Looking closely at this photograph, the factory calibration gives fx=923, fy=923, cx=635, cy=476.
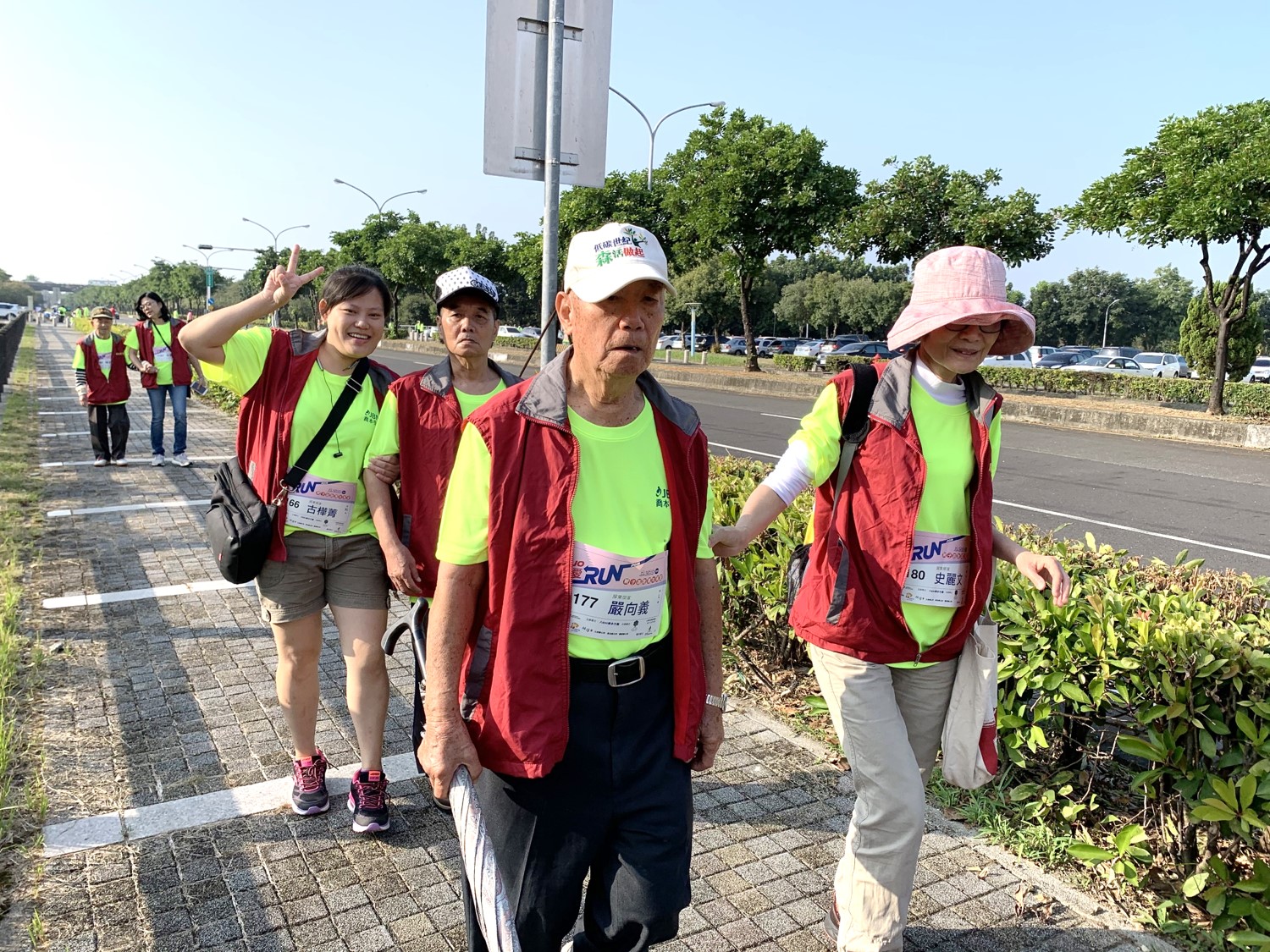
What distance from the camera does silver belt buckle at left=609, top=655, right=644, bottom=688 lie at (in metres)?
1.87

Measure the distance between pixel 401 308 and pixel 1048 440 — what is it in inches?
2232

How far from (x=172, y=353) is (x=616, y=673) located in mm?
10115

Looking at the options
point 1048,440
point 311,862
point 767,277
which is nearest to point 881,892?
point 311,862

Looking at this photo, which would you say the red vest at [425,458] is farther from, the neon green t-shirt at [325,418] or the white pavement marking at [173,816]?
the white pavement marking at [173,816]

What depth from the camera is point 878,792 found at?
240cm

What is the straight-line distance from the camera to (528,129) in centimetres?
427

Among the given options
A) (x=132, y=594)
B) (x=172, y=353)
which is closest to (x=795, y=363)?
(x=172, y=353)

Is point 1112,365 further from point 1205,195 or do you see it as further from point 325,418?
point 325,418

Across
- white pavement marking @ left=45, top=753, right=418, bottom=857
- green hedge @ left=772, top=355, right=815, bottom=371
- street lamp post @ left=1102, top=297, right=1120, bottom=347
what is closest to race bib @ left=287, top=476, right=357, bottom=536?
white pavement marking @ left=45, top=753, right=418, bottom=857

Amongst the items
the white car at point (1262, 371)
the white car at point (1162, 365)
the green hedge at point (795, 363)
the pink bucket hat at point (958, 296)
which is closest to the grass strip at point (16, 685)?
the pink bucket hat at point (958, 296)

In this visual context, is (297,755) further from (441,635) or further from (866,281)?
(866,281)

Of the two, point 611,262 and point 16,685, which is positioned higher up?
point 611,262

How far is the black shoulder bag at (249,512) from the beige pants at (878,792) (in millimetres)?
1781

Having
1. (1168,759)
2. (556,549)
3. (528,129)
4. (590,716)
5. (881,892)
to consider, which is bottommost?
(881,892)
